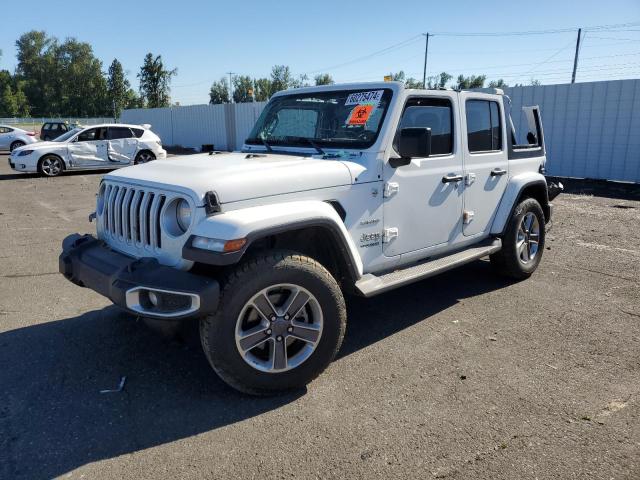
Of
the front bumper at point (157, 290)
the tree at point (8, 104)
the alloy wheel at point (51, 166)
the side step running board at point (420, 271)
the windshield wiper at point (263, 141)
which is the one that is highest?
the tree at point (8, 104)

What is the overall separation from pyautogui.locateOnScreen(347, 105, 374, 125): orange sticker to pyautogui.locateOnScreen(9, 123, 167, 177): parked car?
13682 millimetres

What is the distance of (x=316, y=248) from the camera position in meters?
3.78

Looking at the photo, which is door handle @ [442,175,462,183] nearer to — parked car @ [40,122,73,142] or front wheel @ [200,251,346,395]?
front wheel @ [200,251,346,395]

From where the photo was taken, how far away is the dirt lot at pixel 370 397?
269cm

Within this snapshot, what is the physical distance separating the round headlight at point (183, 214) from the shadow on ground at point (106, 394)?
3.60 feet

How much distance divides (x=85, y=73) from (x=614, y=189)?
97.5 metres

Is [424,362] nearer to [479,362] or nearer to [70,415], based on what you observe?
[479,362]

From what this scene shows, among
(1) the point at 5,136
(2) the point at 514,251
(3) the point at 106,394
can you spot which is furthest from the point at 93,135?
(3) the point at 106,394

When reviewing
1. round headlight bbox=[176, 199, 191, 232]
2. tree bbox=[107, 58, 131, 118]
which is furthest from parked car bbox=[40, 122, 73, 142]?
tree bbox=[107, 58, 131, 118]

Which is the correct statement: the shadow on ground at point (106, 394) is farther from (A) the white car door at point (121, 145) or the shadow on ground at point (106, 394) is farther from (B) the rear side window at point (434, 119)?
(A) the white car door at point (121, 145)

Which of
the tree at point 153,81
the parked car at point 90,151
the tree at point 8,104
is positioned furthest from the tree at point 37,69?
the parked car at point 90,151

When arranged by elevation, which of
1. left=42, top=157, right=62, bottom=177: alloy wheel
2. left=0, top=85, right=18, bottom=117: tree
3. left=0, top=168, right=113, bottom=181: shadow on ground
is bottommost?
left=0, top=168, right=113, bottom=181: shadow on ground

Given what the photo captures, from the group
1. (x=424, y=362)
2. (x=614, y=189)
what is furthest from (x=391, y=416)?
(x=614, y=189)

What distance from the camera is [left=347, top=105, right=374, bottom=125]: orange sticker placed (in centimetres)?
406
